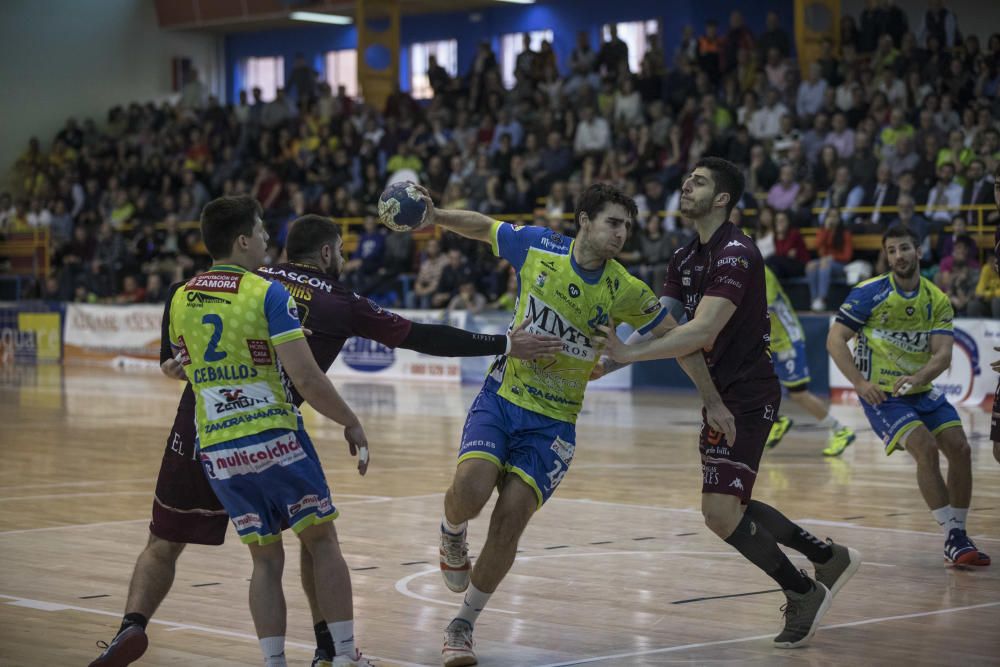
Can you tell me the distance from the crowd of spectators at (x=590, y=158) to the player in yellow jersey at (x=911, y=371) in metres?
10.8

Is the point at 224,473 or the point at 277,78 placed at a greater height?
the point at 277,78

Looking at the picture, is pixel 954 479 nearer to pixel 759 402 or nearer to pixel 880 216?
pixel 759 402

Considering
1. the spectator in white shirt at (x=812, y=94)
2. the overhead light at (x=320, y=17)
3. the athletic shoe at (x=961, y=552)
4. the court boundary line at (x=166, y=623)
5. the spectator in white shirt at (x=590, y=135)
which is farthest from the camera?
the overhead light at (x=320, y=17)

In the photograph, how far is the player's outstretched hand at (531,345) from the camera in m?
6.37

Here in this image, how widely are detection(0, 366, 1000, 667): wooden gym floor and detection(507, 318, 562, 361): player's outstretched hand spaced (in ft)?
4.38

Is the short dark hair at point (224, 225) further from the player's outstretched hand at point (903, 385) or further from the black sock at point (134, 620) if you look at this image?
the player's outstretched hand at point (903, 385)

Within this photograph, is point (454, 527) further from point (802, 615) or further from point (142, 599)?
point (802, 615)

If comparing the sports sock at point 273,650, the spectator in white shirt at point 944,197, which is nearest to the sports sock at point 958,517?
the sports sock at point 273,650

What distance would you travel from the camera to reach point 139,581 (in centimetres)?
593

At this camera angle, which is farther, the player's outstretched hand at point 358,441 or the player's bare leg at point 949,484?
the player's bare leg at point 949,484

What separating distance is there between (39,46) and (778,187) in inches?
944

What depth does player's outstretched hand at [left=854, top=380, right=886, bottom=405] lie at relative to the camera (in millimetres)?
8836

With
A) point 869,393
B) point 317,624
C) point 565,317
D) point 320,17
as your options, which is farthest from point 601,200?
point 320,17

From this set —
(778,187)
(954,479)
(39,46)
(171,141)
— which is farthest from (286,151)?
(954,479)
